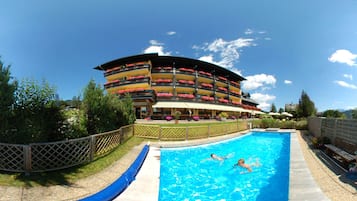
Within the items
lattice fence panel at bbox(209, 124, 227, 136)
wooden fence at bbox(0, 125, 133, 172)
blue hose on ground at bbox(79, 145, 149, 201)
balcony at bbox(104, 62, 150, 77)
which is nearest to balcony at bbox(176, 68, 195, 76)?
balcony at bbox(104, 62, 150, 77)

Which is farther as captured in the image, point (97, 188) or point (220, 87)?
point (220, 87)

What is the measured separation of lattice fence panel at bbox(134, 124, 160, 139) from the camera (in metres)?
15.5

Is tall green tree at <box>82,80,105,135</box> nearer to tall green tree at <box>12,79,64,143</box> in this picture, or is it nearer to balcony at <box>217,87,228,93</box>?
tall green tree at <box>12,79,64,143</box>

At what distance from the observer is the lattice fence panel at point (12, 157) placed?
6172 mm

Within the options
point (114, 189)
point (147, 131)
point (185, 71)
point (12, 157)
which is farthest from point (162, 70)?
point (114, 189)

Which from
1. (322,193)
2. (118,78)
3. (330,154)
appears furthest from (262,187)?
(118,78)

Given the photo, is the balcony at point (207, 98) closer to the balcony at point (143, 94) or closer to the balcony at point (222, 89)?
the balcony at point (222, 89)

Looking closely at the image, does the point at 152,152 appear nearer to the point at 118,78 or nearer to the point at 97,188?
the point at 97,188

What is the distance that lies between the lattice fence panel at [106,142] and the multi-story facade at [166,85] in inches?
764

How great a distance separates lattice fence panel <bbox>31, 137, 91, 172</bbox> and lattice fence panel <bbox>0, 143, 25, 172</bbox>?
1.21 ft

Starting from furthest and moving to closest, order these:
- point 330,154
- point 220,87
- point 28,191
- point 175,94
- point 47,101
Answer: point 220,87
point 175,94
point 330,154
point 47,101
point 28,191

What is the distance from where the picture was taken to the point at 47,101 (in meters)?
7.48

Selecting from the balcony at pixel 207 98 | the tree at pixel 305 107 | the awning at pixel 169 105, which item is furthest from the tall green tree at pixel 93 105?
the tree at pixel 305 107

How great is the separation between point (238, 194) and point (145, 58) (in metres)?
34.3
